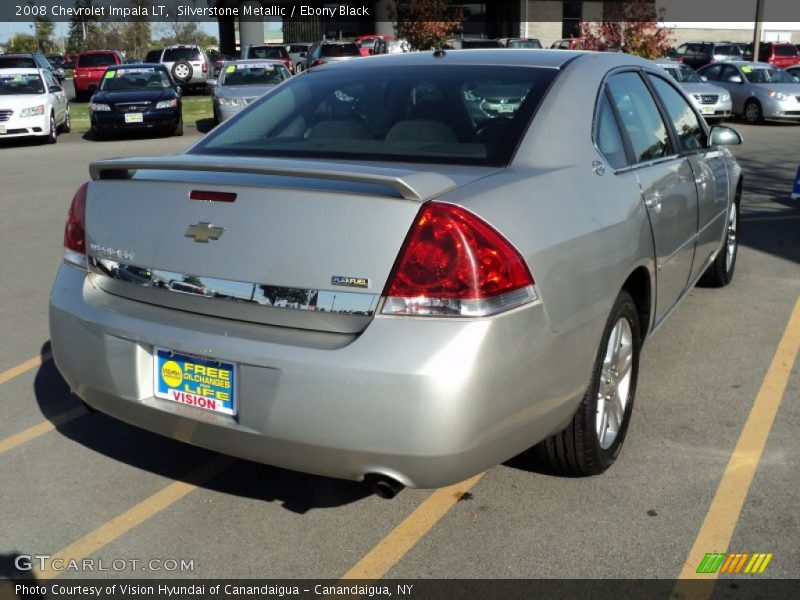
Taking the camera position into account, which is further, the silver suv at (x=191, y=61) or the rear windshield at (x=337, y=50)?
the silver suv at (x=191, y=61)

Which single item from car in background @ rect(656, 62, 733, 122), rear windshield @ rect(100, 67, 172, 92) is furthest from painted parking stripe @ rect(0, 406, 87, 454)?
car in background @ rect(656, 62, 733, 122)

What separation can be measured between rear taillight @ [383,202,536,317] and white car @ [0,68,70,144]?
663 inches

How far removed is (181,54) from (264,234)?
1305 inches

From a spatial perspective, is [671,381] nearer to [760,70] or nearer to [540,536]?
[540,536]

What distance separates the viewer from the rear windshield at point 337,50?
30.6m

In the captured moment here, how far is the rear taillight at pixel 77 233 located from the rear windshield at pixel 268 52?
2797 cm

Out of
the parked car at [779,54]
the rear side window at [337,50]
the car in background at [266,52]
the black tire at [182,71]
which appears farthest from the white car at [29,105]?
the parked car at [779,54]

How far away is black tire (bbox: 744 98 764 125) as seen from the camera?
20500 mm

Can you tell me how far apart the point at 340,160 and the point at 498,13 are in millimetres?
49504

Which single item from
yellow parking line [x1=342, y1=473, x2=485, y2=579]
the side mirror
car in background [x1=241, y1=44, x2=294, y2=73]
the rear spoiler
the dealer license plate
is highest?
car in background [x1=241, y1=44, x2=294, y2=73]

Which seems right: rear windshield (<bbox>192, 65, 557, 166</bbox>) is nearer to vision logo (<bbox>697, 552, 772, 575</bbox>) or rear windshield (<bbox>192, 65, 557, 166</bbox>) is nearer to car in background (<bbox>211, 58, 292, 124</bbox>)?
vision logo (<bbox>697, 552, 772, 575</bbox>)

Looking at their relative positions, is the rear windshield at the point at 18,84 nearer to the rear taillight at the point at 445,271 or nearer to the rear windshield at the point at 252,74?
the rear windshield at the point at 252,74

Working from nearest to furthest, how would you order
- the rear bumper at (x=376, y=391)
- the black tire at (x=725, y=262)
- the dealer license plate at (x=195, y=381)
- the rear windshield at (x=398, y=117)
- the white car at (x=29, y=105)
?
the rear bumper at (x=376, y=391) → the dealer license plate at (x=195, y=381) → the rear windshield at (x=398, y=117) → the black tire at (x=725, y=262) → the white car at (x=29, y=105)

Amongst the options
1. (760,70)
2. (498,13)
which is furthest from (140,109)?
(498,13)
